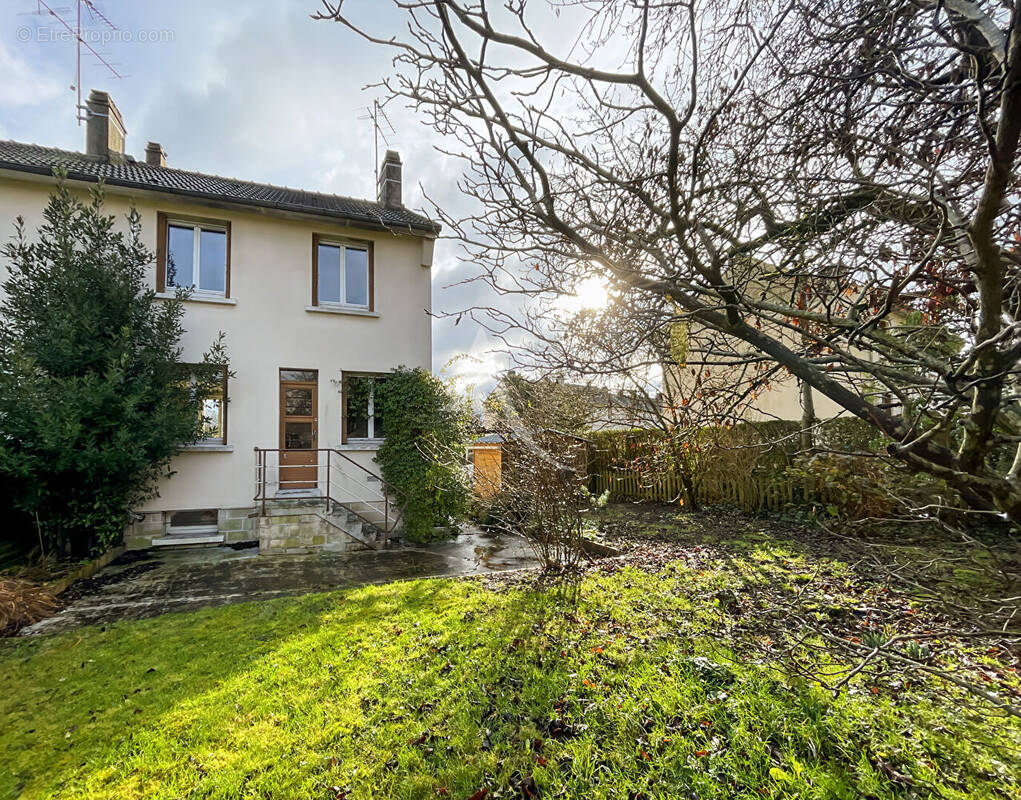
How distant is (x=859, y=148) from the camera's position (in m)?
3.07

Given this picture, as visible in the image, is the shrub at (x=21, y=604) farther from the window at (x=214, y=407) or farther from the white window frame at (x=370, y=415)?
the white window frame at (x=370, y=415)

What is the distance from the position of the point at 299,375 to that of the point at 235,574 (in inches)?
173

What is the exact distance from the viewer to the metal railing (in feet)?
30.6

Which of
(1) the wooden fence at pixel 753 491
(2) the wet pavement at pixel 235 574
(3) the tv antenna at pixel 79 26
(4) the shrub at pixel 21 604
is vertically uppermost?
(3) the tv antenna at pixel 79 26

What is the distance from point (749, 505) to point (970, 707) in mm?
7144

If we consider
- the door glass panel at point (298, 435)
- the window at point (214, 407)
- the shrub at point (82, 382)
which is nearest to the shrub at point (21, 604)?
the shrub at point (82, 382)

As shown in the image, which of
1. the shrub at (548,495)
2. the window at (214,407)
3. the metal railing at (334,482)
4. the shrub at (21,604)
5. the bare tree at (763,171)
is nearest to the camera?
the bare tree at (763,171)

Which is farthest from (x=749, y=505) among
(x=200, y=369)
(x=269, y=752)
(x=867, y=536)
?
(x=200, y=369)

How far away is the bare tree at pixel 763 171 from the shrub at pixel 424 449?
5.78m

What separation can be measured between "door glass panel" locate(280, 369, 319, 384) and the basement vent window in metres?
3.04

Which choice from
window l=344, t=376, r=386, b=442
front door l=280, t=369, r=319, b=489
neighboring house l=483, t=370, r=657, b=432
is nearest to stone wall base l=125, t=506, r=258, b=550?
front door l=280, t=369, r=319, b=489

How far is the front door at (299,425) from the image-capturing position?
9648 mm

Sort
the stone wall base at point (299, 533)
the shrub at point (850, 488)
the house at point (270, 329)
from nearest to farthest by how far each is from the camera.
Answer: the shrub at point (850, 488) < the stone wall base at point (299, 533) < the house at point (270, 329)

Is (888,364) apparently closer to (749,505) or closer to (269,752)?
(269,752)
